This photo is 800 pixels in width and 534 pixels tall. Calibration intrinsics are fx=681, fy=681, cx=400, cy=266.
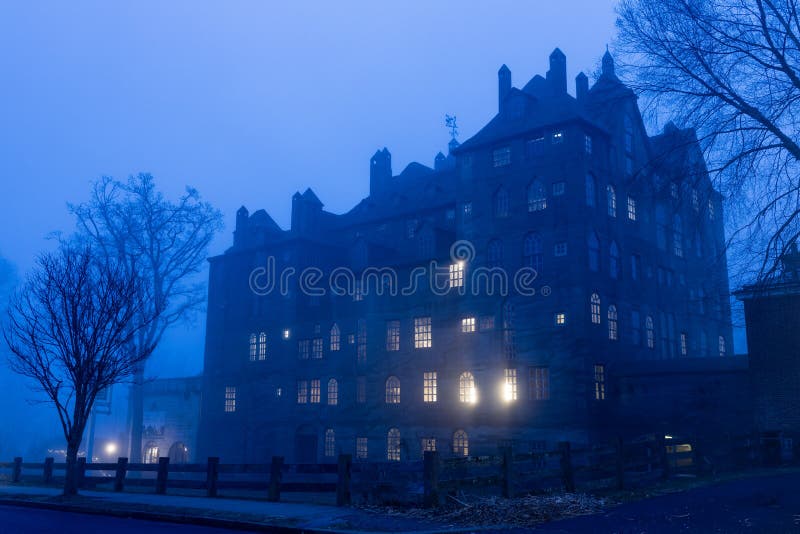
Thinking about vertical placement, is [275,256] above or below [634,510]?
above

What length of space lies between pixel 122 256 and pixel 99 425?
2049 inches

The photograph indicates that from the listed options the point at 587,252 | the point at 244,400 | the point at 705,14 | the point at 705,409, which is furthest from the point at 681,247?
the point at 244,400

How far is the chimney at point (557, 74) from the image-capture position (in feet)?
120

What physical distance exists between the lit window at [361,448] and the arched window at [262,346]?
973 cm

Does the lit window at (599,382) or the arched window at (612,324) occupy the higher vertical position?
the arched window at (612,324)

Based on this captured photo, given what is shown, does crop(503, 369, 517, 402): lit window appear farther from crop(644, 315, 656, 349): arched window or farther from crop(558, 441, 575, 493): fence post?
crop(558, 441, 575, 493): fence post

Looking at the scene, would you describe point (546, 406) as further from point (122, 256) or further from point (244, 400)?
point (122, 256)

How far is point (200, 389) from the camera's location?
48688 mm

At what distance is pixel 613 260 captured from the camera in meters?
34.0

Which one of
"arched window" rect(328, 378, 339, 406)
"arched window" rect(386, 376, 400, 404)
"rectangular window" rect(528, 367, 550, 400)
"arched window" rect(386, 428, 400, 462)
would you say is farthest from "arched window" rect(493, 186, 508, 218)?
"arched window" rect(328, 378, 339, 406)

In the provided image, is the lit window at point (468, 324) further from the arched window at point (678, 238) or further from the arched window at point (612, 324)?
the arched window at point (678, 238)

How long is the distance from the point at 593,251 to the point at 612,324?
374 centimetres

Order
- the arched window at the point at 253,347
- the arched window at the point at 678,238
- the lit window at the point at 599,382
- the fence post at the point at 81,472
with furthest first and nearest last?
the arched window at the point at 253,347 → the arched window at the point at 678,238 → the lit window at the point at 599,382 → the fence post at the point at 81,472

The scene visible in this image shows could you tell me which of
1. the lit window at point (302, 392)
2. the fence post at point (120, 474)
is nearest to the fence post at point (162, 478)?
the fence post at point (120, 474)
